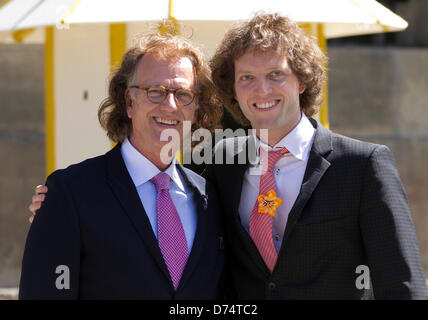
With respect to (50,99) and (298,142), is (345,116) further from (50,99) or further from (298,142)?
(298,142)

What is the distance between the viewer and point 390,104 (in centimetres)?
659

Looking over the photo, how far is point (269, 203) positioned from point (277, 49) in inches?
21.1

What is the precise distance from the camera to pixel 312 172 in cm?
236

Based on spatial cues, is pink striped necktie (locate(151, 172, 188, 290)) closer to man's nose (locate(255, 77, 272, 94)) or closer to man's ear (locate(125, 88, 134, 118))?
man's ear (locate(125, 88, 134, 118))

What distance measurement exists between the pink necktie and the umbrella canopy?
3.54 ft

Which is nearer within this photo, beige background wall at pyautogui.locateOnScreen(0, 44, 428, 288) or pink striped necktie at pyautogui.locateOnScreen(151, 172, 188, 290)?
pink striped necktie at pyautogui.locateOnScreen(151, 172, 188, 290)

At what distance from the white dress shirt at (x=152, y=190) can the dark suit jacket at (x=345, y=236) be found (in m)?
0.21

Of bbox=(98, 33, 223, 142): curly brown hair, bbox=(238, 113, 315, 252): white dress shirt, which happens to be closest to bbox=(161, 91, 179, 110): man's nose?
bbox=(98, 33, 223, 142): curly brown hair

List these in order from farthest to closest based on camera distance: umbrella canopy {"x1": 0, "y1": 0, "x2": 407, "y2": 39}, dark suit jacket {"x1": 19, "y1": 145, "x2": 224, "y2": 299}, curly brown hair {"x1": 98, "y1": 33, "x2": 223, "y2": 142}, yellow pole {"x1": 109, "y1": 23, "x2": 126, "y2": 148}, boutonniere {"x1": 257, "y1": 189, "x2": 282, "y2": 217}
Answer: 1. yellow pole {"x1": 109, "y1": 23, "x2": 126, "y2": 148}
2. umbrella canopy {"x1": 0, "y1": 0, "x2": 407, "y2": 39}
3. curly brown hair {"x1": 98, "y1": 33, "x2": 223, "y2": 142}
4. boutonniere {"x1": 257, "y1": 189, "x2": 282, "y2": 217}
5. dark suit jacket {"x1": 19, "y1": 145, "x2": 224, "y2": 299}

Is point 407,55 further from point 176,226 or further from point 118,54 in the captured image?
point 176,226

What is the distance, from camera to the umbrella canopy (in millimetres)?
3400
